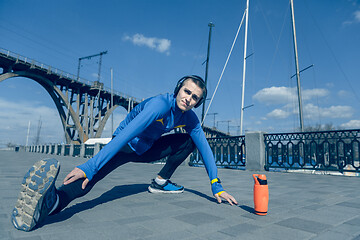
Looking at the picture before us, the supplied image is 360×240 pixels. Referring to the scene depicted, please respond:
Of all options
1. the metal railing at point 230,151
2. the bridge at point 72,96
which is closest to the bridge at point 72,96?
the bridge at point 72,96

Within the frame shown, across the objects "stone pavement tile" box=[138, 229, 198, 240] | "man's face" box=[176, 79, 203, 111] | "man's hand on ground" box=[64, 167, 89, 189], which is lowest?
"stone pavement tile" box=[138, 229, 198, 240]

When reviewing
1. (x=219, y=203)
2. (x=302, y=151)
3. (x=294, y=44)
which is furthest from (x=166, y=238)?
(x=294, y=44)

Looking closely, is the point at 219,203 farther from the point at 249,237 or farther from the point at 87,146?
the point at 87,146

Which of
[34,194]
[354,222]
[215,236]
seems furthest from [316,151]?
[34,194]

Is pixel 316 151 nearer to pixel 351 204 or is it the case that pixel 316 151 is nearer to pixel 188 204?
pixel 351 204

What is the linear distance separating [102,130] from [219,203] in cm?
4049

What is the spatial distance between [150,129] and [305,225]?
177cm

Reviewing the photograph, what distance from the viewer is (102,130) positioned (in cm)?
4041

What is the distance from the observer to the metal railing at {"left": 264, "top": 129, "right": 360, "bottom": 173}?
641 centimetres

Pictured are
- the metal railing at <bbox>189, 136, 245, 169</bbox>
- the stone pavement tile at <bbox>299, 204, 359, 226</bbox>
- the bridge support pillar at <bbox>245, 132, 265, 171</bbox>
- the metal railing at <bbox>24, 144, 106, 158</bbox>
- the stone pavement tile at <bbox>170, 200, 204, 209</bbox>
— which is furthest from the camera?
the metal railing at <bbox>24, 144, 106, 158</bbox>

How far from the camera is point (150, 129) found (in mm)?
2619

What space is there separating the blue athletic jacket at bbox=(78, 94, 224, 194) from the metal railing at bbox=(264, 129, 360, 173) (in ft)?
18.7

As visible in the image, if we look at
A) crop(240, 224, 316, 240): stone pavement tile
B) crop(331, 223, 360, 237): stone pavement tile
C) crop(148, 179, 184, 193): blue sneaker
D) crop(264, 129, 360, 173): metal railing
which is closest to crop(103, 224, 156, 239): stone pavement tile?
crop(240, 224, 316, 240): stone pavement tile

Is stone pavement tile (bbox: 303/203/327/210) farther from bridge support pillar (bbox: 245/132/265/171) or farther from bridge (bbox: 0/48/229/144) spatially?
bridge (bbox: 0/48/229/144)
